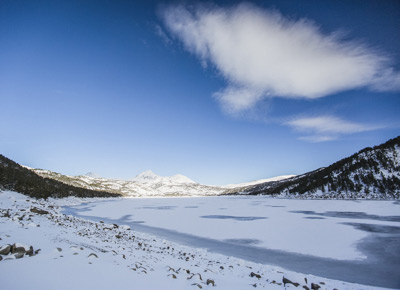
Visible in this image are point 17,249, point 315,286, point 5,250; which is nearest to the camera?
point 5,250

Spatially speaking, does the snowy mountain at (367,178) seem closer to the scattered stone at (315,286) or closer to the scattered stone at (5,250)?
the scattered stone at (315,286)

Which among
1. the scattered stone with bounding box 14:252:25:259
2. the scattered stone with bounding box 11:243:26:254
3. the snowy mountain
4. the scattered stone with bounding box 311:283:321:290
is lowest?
the scattered stone with bounding box 311:283:321:290

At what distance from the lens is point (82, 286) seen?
16.1ft

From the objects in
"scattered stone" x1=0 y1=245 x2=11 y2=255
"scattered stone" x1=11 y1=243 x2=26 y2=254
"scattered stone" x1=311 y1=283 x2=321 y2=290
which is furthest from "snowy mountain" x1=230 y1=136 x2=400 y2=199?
"scattered stone" x1=0 y1=245 x2=11 y2=255

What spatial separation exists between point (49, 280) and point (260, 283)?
280 inches

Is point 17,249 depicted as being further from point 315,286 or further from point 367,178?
point 367,178

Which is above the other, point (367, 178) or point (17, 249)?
point (367, 178)

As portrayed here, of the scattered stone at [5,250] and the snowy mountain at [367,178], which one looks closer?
the scattered stone at [5,250]

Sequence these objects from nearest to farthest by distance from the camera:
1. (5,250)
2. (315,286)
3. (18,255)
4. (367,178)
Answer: (18,255) < (5,250) < (315,286) < (367,178)

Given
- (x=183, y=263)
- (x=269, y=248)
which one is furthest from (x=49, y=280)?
(x=269, y=248)

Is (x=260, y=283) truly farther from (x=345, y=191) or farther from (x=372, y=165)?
(x=372, y=165)

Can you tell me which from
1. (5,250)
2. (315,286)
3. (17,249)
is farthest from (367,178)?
(5,250)

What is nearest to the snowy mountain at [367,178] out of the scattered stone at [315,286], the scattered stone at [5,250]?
the scattered stone at [315,286]

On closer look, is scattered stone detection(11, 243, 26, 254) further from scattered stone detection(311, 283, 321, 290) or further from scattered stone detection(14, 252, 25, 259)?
scattered stone detection(311, 283, 321, 290)
